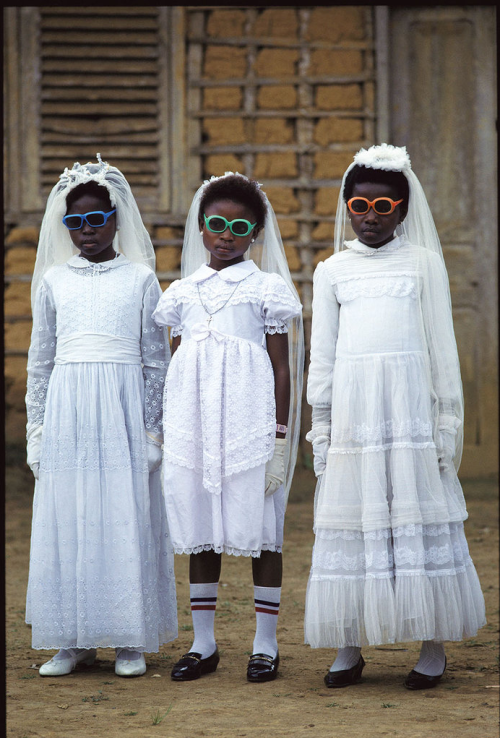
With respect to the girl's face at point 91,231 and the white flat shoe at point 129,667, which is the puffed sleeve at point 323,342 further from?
the white flat shoe at point 129,667

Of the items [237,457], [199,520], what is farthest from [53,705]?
[237,457]

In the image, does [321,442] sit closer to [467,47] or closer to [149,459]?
[149,459]

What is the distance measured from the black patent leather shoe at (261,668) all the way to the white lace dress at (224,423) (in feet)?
1.33

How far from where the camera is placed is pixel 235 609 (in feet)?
16.4

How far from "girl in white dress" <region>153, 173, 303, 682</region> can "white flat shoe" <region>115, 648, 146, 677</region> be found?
153 millimetres

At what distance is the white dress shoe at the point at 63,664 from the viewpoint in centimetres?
372

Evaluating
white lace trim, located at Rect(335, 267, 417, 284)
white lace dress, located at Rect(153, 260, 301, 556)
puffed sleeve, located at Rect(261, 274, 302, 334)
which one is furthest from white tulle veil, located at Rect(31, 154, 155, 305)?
white lace trim, located at Rect(335, 267, 417, 284)

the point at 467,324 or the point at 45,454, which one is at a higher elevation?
the point at 467,324

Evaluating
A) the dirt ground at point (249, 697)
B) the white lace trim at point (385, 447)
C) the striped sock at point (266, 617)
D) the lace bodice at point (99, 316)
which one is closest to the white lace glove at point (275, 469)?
the white lace trim at point (385, 447)

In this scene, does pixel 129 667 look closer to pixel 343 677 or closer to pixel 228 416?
pixel 343 677

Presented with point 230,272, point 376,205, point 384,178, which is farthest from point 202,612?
point 384,178

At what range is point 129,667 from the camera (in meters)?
3.67

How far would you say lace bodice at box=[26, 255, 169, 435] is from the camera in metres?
3.79

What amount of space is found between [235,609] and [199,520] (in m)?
1.58
